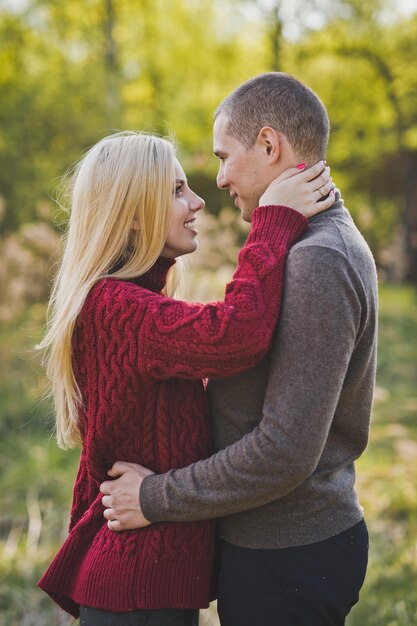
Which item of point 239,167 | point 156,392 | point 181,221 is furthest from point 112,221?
point 156,392

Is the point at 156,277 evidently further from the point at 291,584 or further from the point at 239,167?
the point at 291,584

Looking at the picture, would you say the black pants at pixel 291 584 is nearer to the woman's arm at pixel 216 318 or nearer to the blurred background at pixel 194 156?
the woman's arm at pixel 216 318

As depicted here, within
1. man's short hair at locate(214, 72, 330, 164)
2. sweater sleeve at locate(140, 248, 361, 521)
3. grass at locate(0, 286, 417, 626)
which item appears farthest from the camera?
grass at locate(0, 286, 417, 626)

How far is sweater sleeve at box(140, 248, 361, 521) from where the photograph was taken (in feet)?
5.71

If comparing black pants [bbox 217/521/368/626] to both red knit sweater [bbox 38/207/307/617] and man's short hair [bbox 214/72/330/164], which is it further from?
man's short hair [bbox 214/72/330/164]

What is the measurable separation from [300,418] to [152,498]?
45 centimetres

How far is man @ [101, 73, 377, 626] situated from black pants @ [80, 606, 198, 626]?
132mm

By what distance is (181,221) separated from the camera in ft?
7.06

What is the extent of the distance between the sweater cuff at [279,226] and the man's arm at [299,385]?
83mm

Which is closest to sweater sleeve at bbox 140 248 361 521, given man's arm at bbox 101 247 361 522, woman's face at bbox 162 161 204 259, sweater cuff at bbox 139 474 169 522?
man's arm at bbox 101 247 361 522

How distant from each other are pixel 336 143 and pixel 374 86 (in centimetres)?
141

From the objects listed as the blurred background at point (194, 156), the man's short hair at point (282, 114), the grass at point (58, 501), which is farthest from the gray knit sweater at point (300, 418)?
the grass at point (58, 501)

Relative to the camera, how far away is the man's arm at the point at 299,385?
5.71 ft

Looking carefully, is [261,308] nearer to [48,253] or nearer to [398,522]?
[398,522]
